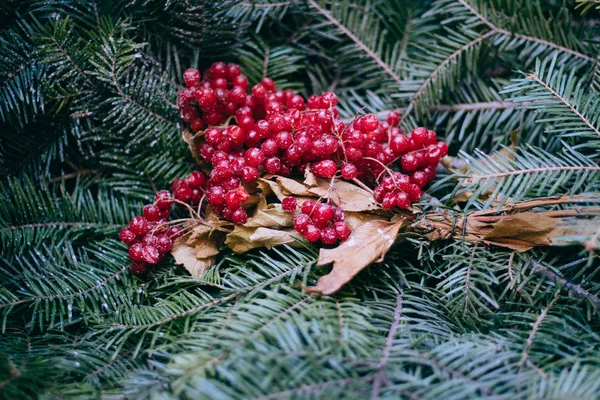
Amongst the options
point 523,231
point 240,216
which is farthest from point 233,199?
point 523,231

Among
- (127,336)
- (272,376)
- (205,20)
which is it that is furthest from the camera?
(205,20)

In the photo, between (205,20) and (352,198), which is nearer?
(352,198)

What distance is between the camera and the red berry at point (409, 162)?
84 centimetres

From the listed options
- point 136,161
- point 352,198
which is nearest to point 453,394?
point 352,198

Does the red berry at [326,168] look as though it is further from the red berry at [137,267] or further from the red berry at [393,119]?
the red berry at [137,267]

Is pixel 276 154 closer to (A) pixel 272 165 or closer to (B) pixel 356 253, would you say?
(A) pixel 272 165

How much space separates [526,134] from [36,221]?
37.2 inches

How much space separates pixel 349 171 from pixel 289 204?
11 centimetres

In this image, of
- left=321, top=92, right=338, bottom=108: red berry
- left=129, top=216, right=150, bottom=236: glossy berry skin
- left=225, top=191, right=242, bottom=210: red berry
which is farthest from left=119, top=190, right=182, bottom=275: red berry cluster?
left=321, top=92, right=338, bottom=108: red berry

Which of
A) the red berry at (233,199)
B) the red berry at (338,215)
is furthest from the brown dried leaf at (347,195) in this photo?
the red berry at (233,199)

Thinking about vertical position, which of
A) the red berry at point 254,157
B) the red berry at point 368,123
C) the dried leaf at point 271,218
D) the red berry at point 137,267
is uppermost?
the red berry at point 368,123

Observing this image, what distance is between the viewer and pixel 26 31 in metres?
0.88

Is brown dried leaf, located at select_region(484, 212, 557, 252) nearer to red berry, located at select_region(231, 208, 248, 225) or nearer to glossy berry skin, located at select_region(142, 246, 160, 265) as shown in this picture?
red berry, located at select_region(231, 208, 248, 225)

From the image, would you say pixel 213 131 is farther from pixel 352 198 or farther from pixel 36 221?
pixel 36 221
